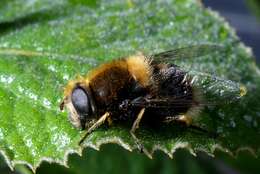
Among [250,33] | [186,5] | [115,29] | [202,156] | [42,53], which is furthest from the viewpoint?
[250,33]

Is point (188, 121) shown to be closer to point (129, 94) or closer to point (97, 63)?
point (129, 94)

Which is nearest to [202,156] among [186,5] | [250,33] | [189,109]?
[186,5]

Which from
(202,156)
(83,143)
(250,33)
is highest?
(83,143)

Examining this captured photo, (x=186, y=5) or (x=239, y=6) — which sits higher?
(x=186, y=5)

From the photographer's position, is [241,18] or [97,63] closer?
[97,63]

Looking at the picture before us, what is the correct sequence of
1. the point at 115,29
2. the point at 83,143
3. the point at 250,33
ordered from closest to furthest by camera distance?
the point at 83,143, the point at 115,29, the point at 250,33

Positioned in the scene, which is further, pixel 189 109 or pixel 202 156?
pixel 202 156

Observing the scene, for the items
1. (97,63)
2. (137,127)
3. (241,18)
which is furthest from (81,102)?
(241,18)

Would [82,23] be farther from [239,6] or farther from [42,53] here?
[239,6]
